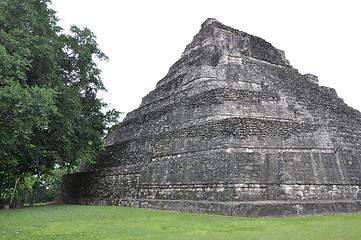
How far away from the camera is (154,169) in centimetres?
1395

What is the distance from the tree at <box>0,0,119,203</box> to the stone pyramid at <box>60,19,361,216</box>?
2.82 meters

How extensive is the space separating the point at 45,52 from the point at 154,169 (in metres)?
6.98

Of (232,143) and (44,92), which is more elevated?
(44,92)

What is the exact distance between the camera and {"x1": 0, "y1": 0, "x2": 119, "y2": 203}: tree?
992 cm

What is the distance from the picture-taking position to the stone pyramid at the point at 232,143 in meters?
10.7

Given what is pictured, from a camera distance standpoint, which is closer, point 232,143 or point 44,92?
point 44,92

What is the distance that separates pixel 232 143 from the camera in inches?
450

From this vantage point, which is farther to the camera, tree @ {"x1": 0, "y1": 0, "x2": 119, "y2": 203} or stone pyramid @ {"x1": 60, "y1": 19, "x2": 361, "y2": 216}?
stone pyramid @ {"x1": 60, "y1": 19, "x2": 361, "y2": 216}

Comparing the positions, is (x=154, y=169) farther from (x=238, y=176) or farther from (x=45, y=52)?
(x=45, y=52)

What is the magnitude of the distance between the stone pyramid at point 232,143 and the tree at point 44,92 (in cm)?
282

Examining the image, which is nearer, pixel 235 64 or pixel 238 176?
pixel 238 176

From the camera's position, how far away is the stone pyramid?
1067 centimetres

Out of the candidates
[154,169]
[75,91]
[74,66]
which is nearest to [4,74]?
[75,91]

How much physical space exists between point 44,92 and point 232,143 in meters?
7.10
